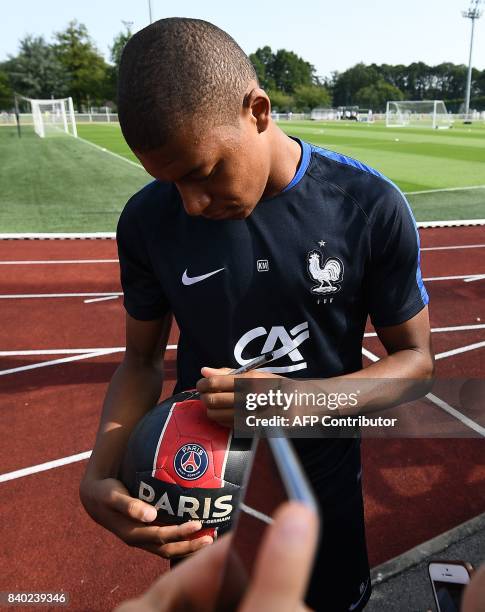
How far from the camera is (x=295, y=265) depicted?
1660 mm

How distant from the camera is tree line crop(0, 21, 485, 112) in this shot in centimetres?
7794

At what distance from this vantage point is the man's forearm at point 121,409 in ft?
5.64

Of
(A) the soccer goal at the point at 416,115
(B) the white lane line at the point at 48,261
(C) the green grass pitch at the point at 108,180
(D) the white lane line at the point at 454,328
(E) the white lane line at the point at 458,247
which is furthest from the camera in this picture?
(A) the soccer goal at the point at 416,115

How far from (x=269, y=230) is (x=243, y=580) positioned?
1.30m

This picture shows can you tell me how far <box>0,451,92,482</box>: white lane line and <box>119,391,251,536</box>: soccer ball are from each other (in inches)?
103

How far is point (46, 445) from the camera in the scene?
4.05m

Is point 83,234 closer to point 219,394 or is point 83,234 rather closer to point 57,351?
point 57,351

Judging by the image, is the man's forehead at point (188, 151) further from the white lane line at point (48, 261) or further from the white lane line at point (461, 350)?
the white lane line at point (48, 261)

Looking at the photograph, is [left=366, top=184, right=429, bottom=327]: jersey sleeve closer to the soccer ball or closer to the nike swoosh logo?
the nike swoosh logo

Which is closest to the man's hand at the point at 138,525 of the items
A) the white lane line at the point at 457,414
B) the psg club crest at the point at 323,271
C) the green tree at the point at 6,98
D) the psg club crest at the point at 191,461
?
the psg club crest at the point at 191,461

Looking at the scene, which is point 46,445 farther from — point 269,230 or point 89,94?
point 89,94

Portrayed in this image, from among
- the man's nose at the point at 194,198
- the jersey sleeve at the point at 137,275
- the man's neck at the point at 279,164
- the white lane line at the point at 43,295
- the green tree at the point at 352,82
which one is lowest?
the white lane line at the point at 43,295

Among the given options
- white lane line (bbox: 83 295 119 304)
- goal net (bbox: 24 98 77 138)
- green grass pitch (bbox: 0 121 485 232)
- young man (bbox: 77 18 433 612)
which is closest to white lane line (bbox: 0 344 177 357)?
white lane line (bbox: 83 295 119 304)

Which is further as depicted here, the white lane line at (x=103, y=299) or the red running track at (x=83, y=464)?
the white lane line at (x=103, y=299)
